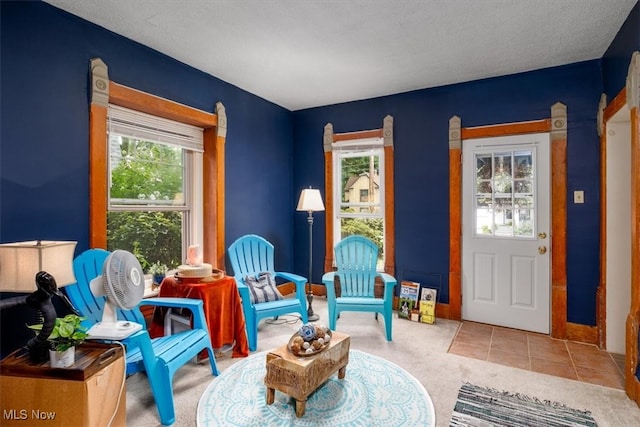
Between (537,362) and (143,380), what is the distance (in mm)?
3031

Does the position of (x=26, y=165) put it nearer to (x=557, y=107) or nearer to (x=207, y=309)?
(x=207, y=309)

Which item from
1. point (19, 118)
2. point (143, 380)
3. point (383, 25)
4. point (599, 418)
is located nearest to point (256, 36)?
point (383, 25)

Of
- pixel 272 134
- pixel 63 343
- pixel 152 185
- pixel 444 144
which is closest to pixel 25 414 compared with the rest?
pixel 63 343

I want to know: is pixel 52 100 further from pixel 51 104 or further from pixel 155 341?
pixel 155 341

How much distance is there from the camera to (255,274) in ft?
11.4

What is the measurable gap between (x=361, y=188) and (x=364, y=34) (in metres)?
2.02

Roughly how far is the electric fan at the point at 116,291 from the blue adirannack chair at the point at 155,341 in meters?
0.09

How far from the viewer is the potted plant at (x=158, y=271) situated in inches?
117

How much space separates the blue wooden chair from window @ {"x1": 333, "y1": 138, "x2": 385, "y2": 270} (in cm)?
116

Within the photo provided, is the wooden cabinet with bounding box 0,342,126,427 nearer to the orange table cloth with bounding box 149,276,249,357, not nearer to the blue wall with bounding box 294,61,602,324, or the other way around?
the orange table cloth with bounding box 149,276,249,357

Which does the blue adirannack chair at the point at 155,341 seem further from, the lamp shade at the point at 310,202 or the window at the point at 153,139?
the lamp shade at the point at 310,202

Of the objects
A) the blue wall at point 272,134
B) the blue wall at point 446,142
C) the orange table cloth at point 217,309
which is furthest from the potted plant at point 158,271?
the blue wall at point 446,142

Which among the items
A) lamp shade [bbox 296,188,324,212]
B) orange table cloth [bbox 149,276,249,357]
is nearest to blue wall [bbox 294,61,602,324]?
lamp shade [bbox 296,188,324,212]

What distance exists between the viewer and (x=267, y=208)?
418cm
